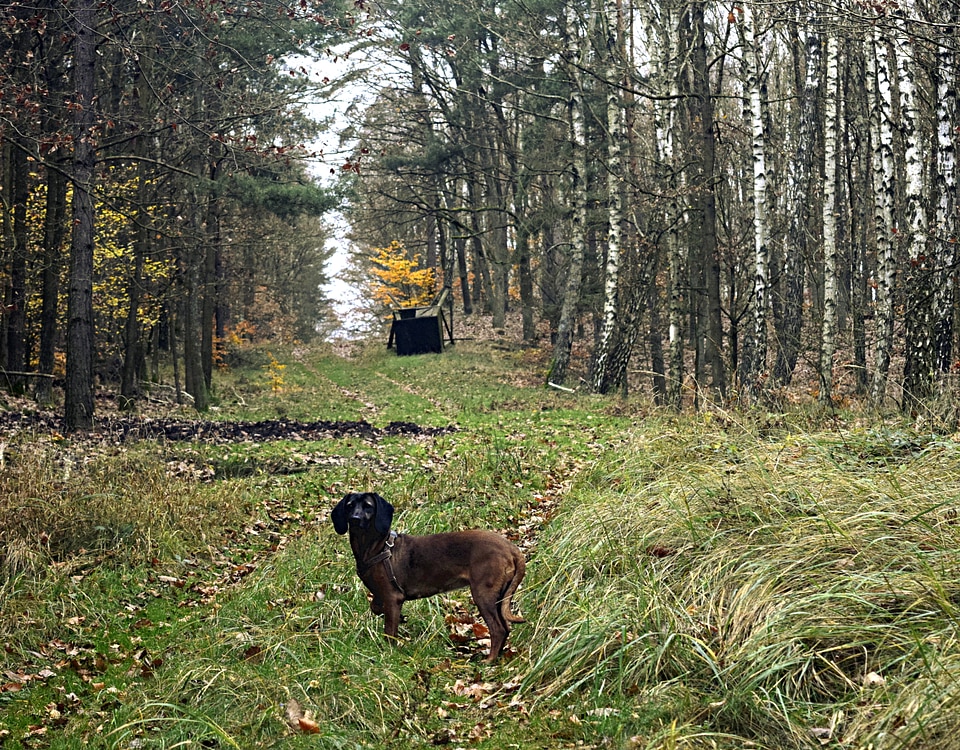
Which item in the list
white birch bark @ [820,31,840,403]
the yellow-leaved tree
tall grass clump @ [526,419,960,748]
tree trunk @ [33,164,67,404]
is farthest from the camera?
the yellow-leaved tree

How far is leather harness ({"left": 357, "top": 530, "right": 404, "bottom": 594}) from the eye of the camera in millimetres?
5430

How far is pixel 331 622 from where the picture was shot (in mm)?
6125

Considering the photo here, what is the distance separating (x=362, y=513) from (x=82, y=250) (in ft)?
35.3

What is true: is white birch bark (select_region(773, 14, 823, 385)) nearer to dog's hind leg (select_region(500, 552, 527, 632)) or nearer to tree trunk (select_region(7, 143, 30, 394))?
tree trunk (select_region(7, 143, 30, 394))

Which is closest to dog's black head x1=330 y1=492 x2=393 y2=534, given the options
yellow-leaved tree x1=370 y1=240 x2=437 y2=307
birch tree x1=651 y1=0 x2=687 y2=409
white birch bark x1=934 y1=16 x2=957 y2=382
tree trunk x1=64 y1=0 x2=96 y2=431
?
white birch bark x1=934 y1=16 x2=957 y2=382

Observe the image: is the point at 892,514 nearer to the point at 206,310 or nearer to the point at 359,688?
the point at 359,688

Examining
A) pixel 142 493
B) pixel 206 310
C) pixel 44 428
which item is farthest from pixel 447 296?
pixel 142 493

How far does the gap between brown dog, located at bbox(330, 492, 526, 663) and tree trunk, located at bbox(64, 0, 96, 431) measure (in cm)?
985

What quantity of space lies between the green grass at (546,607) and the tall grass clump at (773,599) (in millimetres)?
18

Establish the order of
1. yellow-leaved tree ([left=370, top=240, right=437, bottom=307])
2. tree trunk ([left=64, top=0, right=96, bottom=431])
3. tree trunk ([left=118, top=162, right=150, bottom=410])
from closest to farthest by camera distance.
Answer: tree trunk ([left=64, top=0, right=96, bottom=431])
tree trunk ([left=118, top=162, right=150, bottom=410])
yellow-leaved tree ([left=370, top=240, right=437, bottom=307])

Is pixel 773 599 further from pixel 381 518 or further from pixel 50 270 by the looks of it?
pixel 50 270

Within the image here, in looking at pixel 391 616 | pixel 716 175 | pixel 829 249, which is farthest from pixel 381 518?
pixel 829 249

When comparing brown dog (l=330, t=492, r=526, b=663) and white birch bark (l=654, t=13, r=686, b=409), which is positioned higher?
white birch bark (l=654, t=13, r=686, b=409)

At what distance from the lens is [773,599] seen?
4992 millimetres
